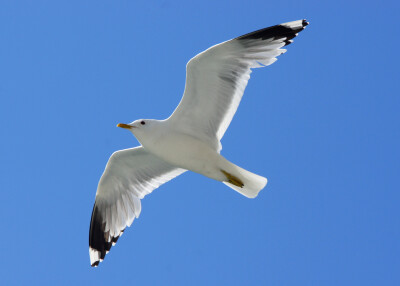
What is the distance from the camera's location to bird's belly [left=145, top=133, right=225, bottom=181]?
6.46 m

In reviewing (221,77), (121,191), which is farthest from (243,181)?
(121,191)

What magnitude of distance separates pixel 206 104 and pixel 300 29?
3.96 ft

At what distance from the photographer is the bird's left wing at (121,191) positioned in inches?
287

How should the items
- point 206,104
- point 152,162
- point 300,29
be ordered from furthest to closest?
point 152,162
point 206,104
point 300,29

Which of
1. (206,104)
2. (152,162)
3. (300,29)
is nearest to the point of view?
(300,29)

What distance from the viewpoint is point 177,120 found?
653 centimetres

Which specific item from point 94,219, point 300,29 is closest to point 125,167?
point 94,219

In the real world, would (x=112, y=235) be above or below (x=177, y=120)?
below

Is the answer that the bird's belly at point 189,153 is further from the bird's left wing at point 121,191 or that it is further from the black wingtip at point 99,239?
the black wingtip at point 99,239

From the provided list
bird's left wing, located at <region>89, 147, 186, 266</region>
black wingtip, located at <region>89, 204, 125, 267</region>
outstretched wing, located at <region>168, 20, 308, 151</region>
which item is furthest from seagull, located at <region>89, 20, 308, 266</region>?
black wingtip, located at <region>89, 204, 125, 267</region>

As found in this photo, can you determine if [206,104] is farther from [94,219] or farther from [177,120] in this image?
[94,219]

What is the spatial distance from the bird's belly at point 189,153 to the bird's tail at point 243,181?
10 centimetres

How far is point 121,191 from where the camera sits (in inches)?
297

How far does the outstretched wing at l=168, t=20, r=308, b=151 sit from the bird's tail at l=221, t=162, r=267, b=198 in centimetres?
34
